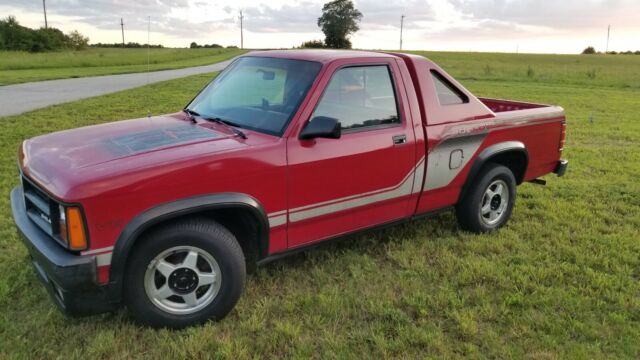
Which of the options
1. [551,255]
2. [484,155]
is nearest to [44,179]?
[484,155]

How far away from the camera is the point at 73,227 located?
2736mm

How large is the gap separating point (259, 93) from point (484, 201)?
2.47 m

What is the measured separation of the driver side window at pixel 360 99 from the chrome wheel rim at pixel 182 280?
1273 mm

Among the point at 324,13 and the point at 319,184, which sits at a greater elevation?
the point at 324,13

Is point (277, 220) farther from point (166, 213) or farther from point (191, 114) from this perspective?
point (191, 114)

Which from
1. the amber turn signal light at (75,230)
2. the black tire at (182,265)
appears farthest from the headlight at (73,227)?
the black tire at (182,265)

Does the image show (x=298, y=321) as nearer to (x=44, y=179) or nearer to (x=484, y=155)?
(x=44, y=179)

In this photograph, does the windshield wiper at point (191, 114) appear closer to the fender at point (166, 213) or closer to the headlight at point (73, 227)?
the fender at point (166, 213)

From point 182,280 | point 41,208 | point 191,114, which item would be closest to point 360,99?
point 191,114

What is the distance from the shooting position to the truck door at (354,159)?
139 inches

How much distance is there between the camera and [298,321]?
343cm

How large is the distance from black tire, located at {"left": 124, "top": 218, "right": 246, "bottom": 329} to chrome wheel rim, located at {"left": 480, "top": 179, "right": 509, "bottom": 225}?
8.85ft

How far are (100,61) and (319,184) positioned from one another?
36405 millimetres

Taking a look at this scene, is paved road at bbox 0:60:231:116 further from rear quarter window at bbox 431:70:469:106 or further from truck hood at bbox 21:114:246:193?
rear quarter window at bbox 431:70:469:106
